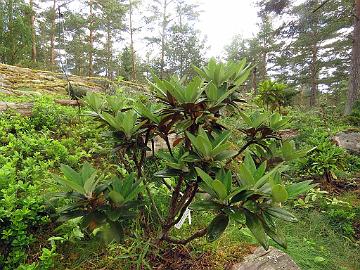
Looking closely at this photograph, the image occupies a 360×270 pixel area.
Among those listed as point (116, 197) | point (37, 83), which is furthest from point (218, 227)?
point (37, 83)

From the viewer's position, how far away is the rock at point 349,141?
5650mm

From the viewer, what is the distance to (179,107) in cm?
129

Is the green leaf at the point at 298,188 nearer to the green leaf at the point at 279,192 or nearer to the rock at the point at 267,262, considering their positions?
the green leaf at the point at 279,192

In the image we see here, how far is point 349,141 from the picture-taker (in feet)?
19.2

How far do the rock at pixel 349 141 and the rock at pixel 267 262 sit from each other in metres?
4.76

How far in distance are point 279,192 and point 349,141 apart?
5995mm

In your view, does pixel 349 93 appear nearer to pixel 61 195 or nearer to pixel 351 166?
pixel 351 166

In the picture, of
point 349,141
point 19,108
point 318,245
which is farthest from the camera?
point 349,141

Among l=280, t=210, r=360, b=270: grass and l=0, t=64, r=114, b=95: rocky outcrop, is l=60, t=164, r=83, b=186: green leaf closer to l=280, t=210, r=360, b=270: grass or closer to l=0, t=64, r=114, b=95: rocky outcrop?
l=280, t=210, r=360, b=270: grass

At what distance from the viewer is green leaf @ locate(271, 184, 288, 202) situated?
88 cm

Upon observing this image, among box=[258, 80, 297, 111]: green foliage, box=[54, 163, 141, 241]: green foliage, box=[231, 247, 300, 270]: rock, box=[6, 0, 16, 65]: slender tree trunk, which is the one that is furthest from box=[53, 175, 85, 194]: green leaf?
box=[6, 0, 16, 65]: slender tree trunk

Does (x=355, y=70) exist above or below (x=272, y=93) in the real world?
above

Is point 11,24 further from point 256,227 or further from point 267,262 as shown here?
point 256,227

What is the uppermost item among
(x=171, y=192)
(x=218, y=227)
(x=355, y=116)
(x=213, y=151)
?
(x=355, y=116)
